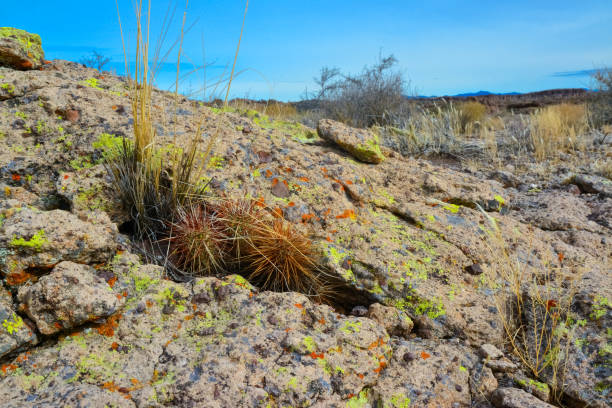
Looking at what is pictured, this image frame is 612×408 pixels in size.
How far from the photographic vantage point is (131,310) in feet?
6.52

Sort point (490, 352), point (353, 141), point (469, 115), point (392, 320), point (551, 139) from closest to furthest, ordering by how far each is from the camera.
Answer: point (490, 352) < point (392, 320) < point (353, 141) < point (551, 139) < point (469, 115)

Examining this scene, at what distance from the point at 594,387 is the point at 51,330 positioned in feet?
8.70

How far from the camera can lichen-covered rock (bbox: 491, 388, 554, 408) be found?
191cm

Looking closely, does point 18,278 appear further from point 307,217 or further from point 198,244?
point 307,217

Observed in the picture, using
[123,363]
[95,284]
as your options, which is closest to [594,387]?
[123,363]

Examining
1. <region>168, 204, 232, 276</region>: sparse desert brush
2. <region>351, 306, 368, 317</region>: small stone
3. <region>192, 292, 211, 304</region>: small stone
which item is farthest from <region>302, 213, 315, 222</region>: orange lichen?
<region>192, 292, 211, 304</region>: small stone

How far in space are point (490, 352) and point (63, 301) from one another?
215cm

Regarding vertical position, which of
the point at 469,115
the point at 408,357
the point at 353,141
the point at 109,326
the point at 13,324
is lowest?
the point at 408,357

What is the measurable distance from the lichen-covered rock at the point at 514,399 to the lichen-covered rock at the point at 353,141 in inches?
100

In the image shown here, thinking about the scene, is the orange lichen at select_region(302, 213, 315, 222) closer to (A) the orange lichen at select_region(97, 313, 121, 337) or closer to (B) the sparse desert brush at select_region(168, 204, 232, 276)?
(B) the sparse desert brush at select_region(168, 204, 232, 276)

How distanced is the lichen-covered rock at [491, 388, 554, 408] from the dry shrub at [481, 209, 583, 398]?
279 mm

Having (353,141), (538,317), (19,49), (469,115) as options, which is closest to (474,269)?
(538,317)

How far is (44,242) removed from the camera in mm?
1885

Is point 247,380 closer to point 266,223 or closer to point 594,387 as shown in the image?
point 266,223
